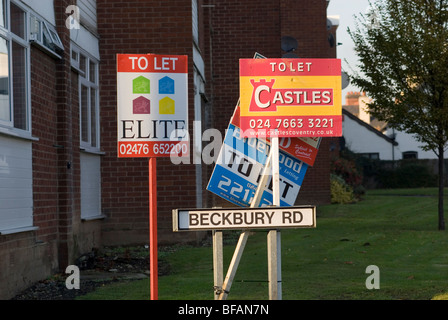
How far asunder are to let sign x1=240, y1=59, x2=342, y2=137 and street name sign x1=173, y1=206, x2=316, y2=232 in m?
0.66

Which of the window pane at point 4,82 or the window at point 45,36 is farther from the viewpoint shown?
the window at point 45,36

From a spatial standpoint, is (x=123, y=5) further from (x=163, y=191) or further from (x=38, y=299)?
(x=38, y=299)

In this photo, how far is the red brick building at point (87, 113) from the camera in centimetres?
1054

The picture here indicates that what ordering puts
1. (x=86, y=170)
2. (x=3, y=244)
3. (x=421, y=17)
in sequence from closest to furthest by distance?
(x=3, y=244), (x=86, y=170), (x=421, y=17)

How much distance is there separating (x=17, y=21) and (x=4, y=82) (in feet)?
3.45

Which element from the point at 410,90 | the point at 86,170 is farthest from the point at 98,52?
the point at 410,90

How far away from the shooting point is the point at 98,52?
16328 mm

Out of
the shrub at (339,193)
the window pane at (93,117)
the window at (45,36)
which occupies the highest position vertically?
the window at (45,36)

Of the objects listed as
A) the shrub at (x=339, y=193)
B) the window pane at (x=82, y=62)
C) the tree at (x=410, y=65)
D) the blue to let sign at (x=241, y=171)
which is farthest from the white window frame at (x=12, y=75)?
the shrub at (x=339, y=193)

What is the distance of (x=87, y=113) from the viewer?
50.8 ft

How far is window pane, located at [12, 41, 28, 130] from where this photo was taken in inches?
419

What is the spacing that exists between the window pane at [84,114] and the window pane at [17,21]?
4309 millimetres

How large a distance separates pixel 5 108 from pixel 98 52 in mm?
6297

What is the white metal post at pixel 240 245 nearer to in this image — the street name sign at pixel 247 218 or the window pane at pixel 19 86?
the street name sign at pixel 247 218
